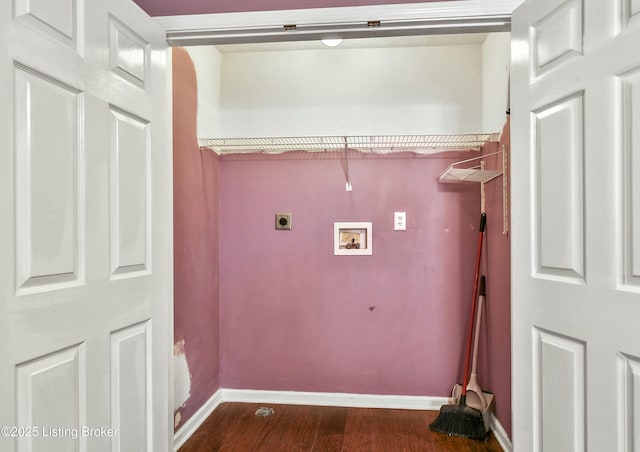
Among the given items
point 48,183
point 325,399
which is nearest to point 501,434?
point 325,399

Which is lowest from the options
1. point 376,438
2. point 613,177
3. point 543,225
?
point 376,438

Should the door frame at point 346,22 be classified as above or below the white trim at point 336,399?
above

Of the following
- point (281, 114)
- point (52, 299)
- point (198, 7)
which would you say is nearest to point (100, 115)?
point (52, 299)

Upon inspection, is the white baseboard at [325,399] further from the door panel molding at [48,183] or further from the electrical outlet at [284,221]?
the door panel molding at [48,183]

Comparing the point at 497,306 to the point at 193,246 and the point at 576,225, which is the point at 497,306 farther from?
the point at 193,246

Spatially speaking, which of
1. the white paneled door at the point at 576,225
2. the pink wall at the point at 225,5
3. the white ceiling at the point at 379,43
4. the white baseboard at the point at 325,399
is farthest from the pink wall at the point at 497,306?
the pink wall at the point at 225,5

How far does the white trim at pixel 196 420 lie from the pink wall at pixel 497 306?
66.7 inches

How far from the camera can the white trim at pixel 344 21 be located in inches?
54.1

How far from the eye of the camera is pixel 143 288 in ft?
4.47

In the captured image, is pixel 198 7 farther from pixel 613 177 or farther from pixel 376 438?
pixel 376 438

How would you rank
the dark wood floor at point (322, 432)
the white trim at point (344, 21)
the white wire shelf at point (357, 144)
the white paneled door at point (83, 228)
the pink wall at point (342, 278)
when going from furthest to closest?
the pink wall at point (342, 278), the white wire shelf at point (357, 144), the dark wood floor at point (322, 432), the white trim at point (344, 21), the white paneled door at point (83, 228)

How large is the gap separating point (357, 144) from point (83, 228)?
6.11 ft

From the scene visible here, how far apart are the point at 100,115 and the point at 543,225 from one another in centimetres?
130

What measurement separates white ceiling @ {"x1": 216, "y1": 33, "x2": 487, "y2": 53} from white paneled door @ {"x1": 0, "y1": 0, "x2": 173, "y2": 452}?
1388 millimetres
